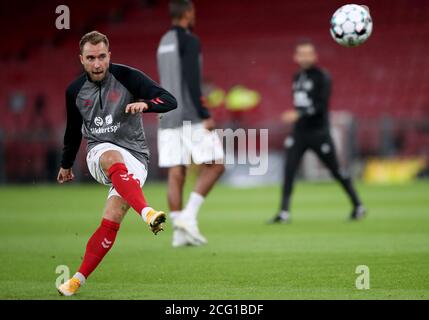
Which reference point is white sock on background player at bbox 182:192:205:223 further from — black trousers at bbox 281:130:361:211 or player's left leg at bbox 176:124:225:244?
black trousers at bbox 281:130:361:211

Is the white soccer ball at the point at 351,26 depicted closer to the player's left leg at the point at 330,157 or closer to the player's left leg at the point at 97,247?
the player's left leg at the point at 330,157

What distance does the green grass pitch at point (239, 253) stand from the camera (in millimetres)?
6703

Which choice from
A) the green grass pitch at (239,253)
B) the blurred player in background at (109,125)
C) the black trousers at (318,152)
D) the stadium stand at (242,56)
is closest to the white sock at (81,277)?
the blurred player in background at (109,125)

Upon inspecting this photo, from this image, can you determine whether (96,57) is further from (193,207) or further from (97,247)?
(193,207)

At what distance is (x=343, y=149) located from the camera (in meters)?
21.5

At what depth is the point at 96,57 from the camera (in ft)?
21.6

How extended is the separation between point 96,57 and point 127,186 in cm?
99

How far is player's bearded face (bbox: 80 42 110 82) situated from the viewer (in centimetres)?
657

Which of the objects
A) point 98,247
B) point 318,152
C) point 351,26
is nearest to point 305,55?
point 318,152

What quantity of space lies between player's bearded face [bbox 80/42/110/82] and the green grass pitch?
1.67 metres

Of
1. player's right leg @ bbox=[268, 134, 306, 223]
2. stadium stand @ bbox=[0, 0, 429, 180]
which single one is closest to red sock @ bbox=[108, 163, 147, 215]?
player's right leg @ bbox=[268, 134, 306, 223]
